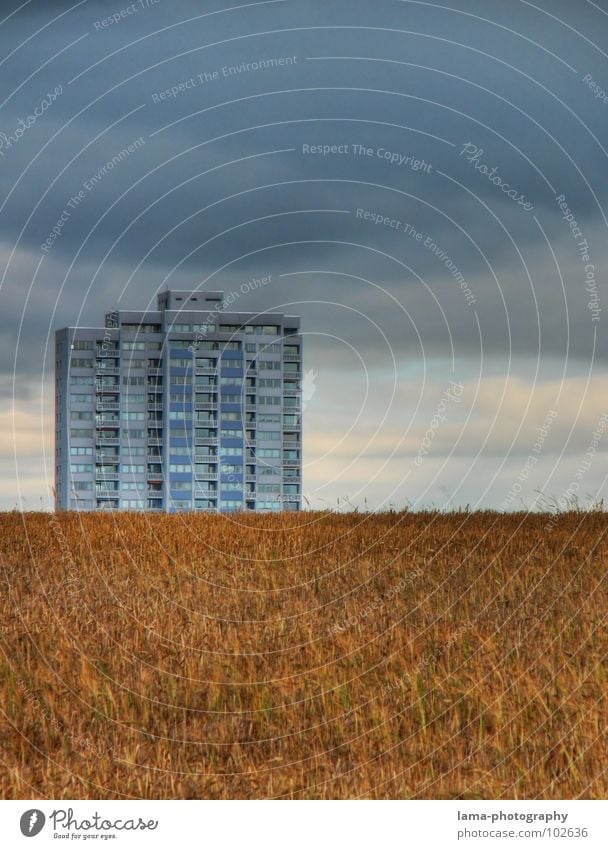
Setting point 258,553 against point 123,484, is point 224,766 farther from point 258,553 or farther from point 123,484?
point 123,484

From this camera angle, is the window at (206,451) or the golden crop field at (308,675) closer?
the golden crop field at (308,675)

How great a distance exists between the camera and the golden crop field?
7.14 meters

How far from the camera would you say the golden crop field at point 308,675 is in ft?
23.4

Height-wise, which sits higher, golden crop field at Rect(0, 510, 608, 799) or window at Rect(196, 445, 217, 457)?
window at Rect(196, 445, 217, 457)

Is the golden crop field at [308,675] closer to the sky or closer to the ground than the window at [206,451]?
closer to the ground

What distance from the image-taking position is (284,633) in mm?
10336

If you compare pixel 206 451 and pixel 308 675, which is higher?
pixel 206 451

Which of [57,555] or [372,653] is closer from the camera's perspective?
[372,653]

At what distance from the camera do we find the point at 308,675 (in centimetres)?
896

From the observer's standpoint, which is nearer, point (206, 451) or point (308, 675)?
point (308, 675)

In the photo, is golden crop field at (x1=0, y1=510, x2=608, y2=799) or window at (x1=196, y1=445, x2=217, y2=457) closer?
golden crop field at (x1=0, y1=510, x2=608, y2=799)

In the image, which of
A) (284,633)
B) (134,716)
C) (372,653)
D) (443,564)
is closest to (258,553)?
(443,564)
